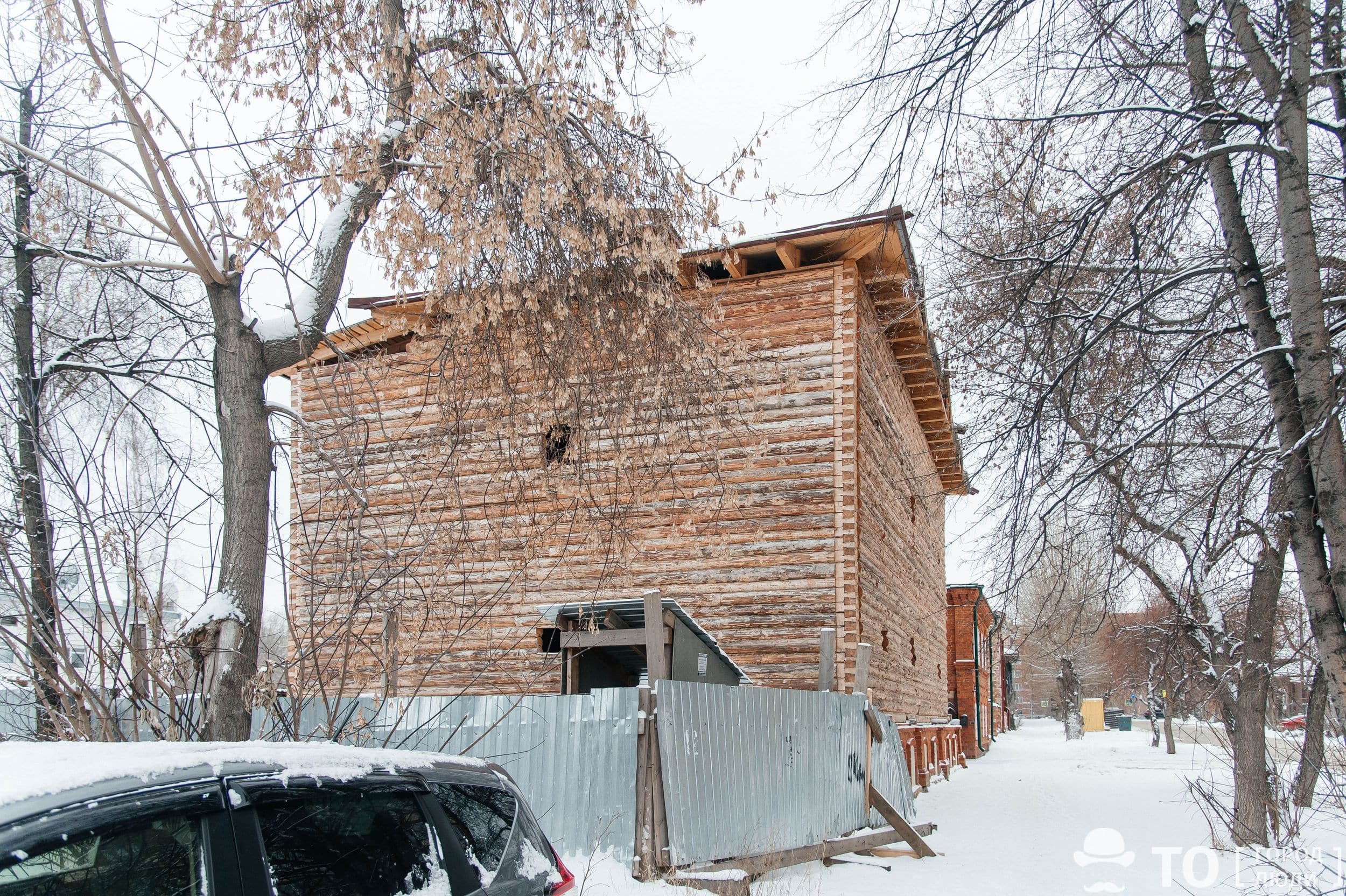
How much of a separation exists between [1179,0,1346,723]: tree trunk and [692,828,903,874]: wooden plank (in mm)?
4862

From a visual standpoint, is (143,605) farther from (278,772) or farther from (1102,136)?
(1102,136)

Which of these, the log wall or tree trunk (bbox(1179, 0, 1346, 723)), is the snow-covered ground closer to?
tree trunk (bbox(1179, 0, 1346, 723))

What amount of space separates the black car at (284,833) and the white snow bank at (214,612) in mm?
2794

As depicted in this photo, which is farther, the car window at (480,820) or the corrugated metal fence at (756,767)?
the corrugated metal fence at (756,767)

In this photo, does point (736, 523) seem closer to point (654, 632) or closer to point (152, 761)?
point (654, 632)

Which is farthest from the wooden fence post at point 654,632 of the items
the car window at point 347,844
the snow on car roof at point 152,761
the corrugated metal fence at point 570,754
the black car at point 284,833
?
the car window at point 347,844

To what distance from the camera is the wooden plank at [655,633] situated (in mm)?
8883

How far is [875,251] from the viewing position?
1339 cm

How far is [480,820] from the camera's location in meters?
3.49

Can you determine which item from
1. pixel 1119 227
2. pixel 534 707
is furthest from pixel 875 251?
pixel 534 707

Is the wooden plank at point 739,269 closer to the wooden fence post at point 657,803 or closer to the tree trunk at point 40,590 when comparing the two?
the wooden fence post at point 657,803

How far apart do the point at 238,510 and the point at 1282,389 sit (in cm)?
679

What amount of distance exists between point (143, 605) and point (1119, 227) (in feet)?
22.5

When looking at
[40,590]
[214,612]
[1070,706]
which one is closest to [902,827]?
[214,612]
